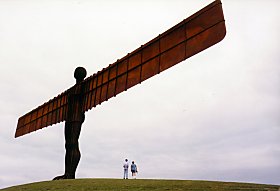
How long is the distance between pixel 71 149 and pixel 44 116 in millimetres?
3137

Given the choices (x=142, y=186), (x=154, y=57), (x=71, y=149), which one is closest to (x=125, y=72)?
(x=154, y=57)

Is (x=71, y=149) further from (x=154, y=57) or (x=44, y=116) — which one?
(x=154, y=57)

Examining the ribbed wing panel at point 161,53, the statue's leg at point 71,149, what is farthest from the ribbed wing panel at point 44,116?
the ribbed wing panel at point 161,53

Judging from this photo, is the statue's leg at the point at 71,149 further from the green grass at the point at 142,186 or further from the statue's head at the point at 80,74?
the statue's head at the point at 80,74

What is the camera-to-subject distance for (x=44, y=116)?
1416 centimetres

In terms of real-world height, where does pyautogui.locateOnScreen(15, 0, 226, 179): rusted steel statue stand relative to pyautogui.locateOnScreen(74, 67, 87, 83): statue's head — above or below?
below

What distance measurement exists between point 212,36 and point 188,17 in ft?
3.63

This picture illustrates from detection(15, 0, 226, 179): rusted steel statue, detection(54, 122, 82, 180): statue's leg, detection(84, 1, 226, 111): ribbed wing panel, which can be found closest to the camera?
detection(84, 1, 226, 111): ribbed wing panel

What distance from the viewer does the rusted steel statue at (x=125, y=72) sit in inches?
336

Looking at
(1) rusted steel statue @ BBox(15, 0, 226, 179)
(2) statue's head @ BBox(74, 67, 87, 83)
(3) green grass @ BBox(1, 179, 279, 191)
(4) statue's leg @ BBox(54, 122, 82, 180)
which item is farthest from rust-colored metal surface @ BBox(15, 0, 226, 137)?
(3) green grass @ BBox(1, 179, 279, 191)

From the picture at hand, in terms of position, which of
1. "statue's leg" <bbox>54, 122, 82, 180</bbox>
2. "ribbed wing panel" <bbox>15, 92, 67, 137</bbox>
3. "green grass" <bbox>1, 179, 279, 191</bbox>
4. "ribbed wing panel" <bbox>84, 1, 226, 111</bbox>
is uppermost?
"ribbed wing panel" <bbox>84, 1, 226, 111</bbox>

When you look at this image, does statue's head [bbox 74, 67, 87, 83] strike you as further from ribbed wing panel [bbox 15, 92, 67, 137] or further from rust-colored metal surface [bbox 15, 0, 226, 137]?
ribbed wing panel [bbox 15, 92, 67, 137]

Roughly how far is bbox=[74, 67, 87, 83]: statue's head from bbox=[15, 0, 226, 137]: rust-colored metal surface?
332mm

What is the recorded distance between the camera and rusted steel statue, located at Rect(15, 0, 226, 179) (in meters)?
8.52
